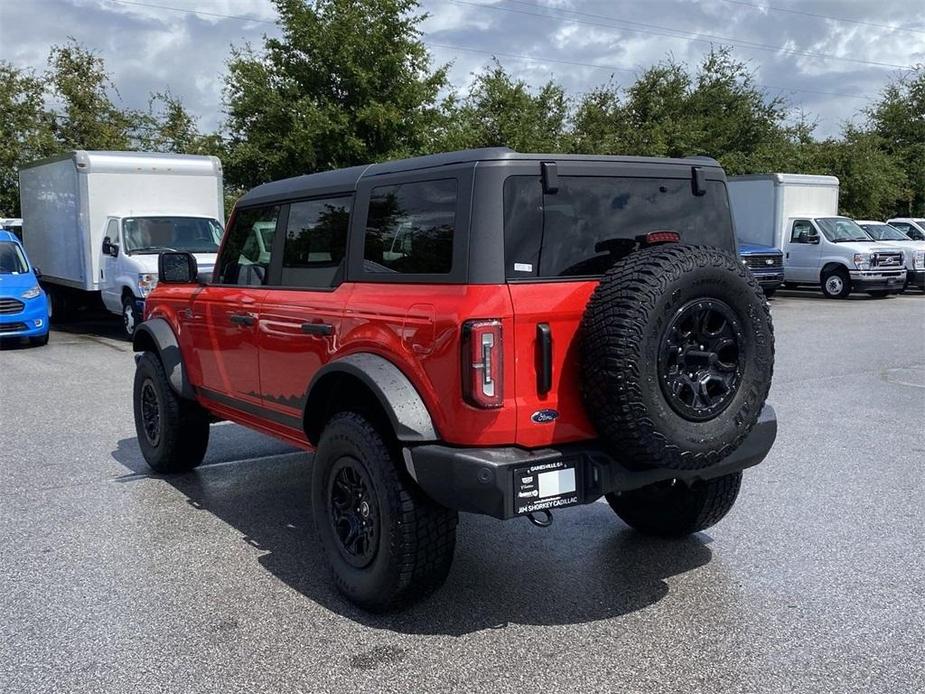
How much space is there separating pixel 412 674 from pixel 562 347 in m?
1.39

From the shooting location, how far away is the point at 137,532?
17.3ft

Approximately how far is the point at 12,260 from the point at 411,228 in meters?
12.7

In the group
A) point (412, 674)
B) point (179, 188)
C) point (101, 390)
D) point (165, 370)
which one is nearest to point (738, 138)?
point (179, 188)

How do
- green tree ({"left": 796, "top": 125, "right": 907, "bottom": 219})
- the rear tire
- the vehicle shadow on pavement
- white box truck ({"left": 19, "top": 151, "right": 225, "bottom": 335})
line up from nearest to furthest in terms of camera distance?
the vehicle shadow on pavement
the rear tire
white box truck ({"left": 19, "top": 151, "right": 225, "bottom": 335})
green tree ({"left": 796, "top": 125, "right": 907, "bottom": 219})

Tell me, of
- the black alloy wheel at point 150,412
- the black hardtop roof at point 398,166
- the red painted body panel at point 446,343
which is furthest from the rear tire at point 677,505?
the black alloy wheel at point 150,412

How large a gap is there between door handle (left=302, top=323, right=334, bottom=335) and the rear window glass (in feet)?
3.48

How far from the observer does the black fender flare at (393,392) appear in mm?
3771

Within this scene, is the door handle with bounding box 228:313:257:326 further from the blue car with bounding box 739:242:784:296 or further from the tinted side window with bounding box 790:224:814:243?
the tinted side window with bounding box 790:224:814:243

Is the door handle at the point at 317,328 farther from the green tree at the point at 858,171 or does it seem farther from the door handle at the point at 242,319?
the green tree at the point at 858,171

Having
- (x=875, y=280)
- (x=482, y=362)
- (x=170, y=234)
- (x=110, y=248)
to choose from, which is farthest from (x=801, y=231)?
(x=482, y=362)

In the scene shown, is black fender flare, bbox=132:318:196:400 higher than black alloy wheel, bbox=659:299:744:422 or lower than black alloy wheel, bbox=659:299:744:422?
lower

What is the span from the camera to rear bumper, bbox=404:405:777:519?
3598 millimetres

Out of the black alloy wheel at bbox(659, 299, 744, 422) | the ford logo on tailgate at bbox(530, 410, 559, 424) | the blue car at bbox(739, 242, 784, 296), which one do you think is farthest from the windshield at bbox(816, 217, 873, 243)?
the ford logo on tailgate at bbox(530, 410, 559, 424)

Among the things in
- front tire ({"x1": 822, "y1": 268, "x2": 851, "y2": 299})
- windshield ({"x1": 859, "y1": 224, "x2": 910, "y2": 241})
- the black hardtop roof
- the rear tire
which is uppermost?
the black hardtop roof
